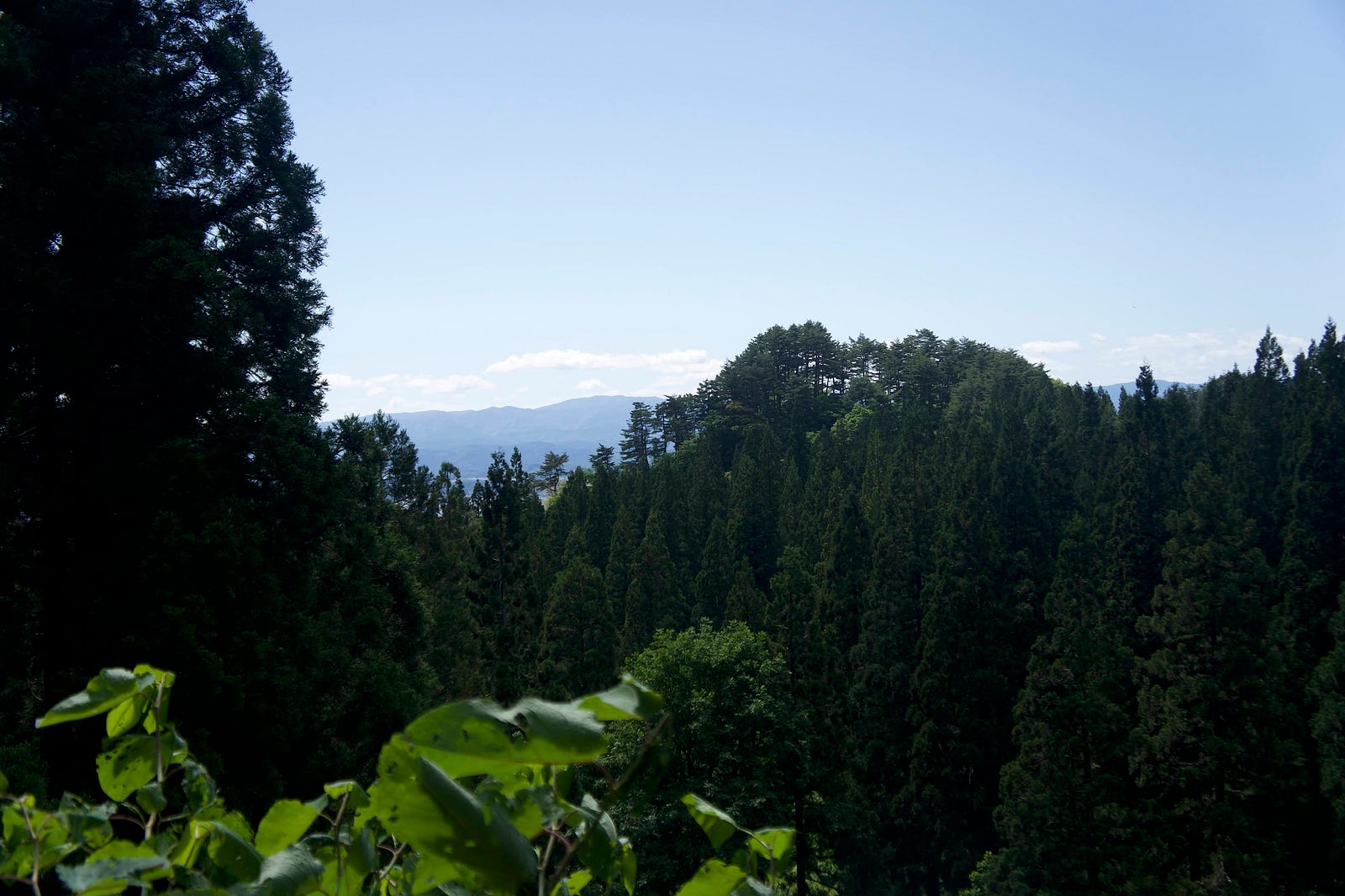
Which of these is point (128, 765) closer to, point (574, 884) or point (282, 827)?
point (282, 827)

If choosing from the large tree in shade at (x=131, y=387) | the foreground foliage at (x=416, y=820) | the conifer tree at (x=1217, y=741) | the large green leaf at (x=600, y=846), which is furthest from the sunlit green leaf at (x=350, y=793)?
the conifer tree at (x=1217, y=741)

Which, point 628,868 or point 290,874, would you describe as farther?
point 628,868

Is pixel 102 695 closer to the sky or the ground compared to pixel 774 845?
closer to the sky

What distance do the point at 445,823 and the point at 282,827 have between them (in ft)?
1.52

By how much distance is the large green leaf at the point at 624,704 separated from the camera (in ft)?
2.53

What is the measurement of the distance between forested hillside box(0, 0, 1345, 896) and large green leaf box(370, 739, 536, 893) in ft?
0.89

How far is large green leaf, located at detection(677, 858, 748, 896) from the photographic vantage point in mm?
995

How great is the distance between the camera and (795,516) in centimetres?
3384

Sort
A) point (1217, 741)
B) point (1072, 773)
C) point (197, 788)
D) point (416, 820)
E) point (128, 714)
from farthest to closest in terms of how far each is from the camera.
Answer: point (1072, 773), point (1217, 741), point (197, 788), point (128, 714), point (416, 820)

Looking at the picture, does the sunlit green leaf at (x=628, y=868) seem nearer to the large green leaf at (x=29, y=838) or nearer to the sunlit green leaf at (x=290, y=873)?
the sunlit green leaf at (x=290, y=873)

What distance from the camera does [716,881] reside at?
1.01 metres

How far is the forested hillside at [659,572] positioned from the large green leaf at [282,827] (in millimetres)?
494

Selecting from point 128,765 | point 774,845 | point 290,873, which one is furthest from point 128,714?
point 774,845

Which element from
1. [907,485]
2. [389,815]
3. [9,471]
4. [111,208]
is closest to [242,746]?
[9,471]
